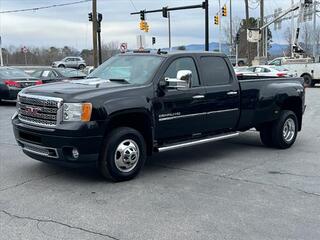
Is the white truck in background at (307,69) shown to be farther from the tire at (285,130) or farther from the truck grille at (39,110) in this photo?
A: the truck grille at (39,110)

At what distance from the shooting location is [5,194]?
5.95 m

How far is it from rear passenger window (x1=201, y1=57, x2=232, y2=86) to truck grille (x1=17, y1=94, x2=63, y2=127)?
Result: 2678 mm

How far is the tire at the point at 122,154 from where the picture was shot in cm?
632

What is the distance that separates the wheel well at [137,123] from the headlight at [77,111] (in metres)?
0.44

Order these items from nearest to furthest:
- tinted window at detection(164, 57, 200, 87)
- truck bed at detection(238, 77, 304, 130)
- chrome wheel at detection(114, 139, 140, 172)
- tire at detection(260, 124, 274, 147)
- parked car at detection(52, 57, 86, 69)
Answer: chrome wheel at detection(114, 139, 140, 172)
tinted window at detection(164, 57, 200, 87)
truck bed at detection(238, 77, 304, 130)
tire at detection(260, 124, 274, 147)
parked car at detection(52, 57, 86, 69)

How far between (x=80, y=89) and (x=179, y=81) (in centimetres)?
148

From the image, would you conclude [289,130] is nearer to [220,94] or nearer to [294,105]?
[294,105]

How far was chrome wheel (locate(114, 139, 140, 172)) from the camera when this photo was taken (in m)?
6.45

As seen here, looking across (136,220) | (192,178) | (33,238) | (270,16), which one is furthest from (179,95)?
(270,16)

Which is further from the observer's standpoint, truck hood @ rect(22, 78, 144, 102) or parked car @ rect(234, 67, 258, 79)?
parked car @ rect(234, 67, 258, 79)

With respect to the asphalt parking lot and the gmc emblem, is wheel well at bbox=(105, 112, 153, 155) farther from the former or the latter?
the gmc emblem

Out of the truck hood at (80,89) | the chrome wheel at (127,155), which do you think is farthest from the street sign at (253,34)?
the chrome wheel at (127,155)

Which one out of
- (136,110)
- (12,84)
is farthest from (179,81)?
(12,84)

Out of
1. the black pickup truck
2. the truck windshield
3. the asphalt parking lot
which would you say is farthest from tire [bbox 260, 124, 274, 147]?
the truck windshield
